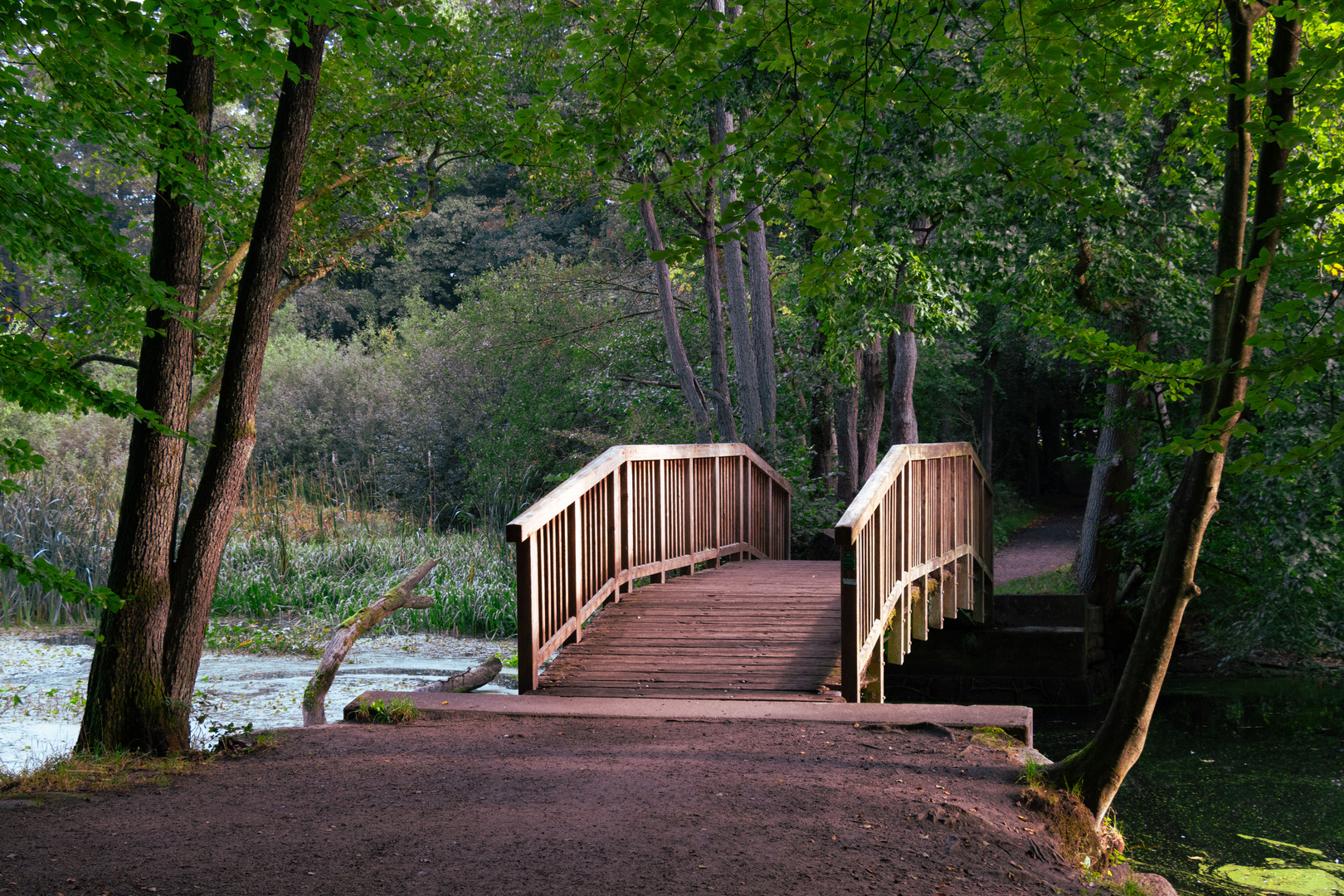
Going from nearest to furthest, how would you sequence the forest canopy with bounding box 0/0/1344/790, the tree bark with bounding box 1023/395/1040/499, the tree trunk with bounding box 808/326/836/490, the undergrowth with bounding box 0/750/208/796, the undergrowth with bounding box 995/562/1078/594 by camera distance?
the forest canopy with bounding box 0/0/1344/790
the undergrowth with bounding box 0/750/208/796
the tree trunk with bounding box 808/326/836/490
the undergrowth with bounding box 995/562/1078/594
the tree bark with bounding box 1023/395/1040/499

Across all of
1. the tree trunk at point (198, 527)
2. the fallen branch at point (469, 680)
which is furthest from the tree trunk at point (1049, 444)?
the tree trunk at point (198, 527)

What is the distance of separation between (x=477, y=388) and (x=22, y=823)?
1687 cm

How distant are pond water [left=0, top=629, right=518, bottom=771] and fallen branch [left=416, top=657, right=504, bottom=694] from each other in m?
1.15

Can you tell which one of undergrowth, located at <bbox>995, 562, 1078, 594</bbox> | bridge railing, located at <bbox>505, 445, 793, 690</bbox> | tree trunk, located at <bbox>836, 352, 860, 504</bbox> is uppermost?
tree trunk, located at <bbox>836, 352, 860, 504</bbox>

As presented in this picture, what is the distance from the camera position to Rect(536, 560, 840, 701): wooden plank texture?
5582 mm

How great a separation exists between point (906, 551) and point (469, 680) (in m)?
3.15

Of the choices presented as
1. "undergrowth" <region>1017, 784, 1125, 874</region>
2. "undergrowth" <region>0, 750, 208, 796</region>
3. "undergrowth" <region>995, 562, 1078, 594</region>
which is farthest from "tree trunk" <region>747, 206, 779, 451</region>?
"undergrowth" <region>0, 750, 208, 796</region>

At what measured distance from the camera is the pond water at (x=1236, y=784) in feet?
22.5

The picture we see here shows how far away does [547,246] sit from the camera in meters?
26.7

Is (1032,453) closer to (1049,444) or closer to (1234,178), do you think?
(1049,444)

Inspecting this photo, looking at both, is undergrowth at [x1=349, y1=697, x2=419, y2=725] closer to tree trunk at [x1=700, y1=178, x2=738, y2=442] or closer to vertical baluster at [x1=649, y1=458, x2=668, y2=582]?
vertical baluster at [x1=649, y1=458, x2=668, y2=582]

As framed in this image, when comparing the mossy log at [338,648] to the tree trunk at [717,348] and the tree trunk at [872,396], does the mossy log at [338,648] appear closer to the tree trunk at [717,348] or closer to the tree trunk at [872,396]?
the tree trunk at [717,348]

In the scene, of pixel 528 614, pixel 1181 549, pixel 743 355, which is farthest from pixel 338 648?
pixel 743 355

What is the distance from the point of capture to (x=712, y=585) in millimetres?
7785
